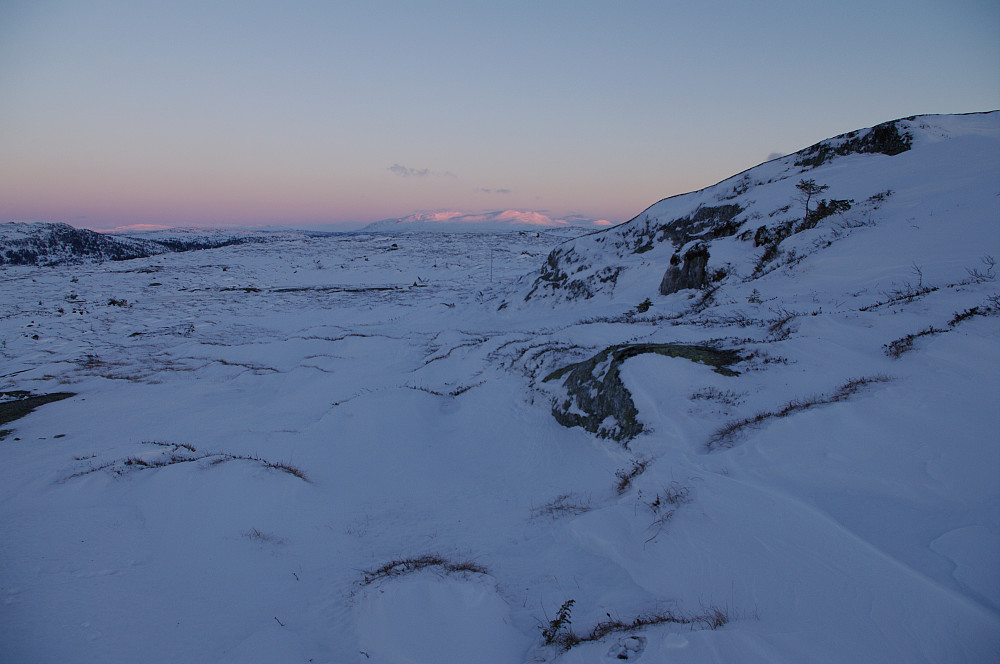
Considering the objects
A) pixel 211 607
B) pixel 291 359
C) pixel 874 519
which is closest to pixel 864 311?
pixel 874 519

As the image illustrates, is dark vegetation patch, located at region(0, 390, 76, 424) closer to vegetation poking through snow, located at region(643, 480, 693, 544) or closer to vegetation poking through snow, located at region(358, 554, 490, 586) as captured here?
vegetation poking through snow, located at region(358, 554, 490, 586)

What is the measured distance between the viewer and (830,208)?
52.1 ft

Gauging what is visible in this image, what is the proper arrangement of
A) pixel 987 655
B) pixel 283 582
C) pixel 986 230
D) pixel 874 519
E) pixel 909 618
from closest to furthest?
pixel 987 655 < pixel 909 618 < pixel 874 519 < pixel 283 582 < pixel 986 230

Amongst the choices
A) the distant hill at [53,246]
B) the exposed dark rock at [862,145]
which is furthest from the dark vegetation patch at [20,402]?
the distant hill at [53,246]

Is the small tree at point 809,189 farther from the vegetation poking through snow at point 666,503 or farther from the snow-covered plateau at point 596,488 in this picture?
the vegetation poking through snow at point 666,503

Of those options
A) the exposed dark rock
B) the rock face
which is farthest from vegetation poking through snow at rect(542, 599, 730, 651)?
the exposed dark rock

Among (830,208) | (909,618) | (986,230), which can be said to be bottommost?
(909,618)

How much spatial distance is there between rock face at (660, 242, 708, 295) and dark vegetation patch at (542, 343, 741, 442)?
30.9 feet

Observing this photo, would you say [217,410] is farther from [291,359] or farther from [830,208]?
[830,208]

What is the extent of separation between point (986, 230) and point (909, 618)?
443 inches

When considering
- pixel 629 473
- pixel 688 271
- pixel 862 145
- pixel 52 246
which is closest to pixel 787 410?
pixel 629 473

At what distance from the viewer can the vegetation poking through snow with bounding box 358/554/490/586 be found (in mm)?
4650

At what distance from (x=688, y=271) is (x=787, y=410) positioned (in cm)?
1282

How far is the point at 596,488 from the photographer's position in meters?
6.52
